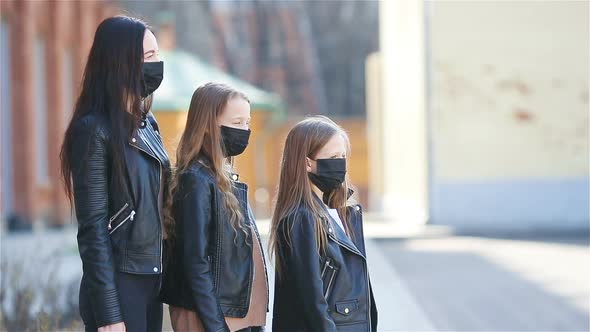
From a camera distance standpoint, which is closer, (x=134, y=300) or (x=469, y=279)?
(x=134, y=300)

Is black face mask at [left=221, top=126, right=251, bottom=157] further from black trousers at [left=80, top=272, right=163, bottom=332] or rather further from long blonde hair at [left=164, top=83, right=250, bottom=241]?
black trousers at [left=80, top=272, right=163, bottom=332]

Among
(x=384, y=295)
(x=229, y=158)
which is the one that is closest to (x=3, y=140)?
(x=384, y=295)

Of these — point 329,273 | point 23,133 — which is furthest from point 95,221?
point 23,133

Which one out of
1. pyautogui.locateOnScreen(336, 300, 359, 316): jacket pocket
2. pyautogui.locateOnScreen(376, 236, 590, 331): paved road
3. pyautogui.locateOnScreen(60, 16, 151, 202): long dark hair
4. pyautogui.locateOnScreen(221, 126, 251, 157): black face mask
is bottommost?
pyautogui.locateOnScreen(376, 236, 590, 331): paved road

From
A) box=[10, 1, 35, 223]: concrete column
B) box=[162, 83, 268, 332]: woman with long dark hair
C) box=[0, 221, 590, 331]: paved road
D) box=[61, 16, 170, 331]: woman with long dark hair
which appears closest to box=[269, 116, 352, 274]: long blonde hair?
box=[162, 83, 268, 332]: woman with long dark hair

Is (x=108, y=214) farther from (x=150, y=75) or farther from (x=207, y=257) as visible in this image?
(x=150, y=75)

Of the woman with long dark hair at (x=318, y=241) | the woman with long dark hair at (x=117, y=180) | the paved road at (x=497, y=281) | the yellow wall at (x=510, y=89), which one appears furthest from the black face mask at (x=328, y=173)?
the yellow wall at (x=510, y=89)

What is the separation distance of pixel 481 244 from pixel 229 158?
10.9 meters

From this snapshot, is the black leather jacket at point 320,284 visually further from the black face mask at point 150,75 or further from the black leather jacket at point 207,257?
the black face mask at point 150,75

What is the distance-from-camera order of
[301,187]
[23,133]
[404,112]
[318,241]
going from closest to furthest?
[318,241], [301,187], [23,133], [404,112]

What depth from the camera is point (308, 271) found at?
3850 millimetres

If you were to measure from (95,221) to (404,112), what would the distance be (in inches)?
693

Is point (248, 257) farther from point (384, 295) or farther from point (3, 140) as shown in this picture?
point (3, 140)

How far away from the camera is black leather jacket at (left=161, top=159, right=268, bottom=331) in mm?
3727
